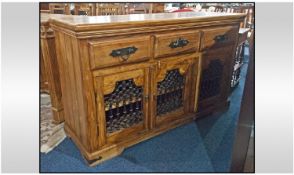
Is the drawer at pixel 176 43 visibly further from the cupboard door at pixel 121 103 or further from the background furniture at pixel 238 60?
the background furniture at pixel 238 60

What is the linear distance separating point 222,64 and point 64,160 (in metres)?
1.16

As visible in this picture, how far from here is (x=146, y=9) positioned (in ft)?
10.0

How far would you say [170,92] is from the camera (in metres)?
1.56

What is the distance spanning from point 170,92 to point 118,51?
50 cm

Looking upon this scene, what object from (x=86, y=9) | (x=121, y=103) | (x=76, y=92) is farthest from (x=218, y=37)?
(x=86, y=9)

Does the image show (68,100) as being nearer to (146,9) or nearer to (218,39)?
(218,39)

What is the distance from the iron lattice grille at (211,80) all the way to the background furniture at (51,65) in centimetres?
94

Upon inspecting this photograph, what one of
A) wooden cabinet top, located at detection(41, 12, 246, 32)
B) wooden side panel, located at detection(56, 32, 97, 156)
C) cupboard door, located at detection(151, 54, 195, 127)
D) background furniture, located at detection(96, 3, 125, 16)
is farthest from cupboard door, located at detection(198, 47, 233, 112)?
background furniture, located at detection(96, 3, 125, 16)

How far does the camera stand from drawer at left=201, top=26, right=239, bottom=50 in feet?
4.96

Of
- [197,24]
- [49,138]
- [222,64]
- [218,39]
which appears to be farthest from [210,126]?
[49,138]

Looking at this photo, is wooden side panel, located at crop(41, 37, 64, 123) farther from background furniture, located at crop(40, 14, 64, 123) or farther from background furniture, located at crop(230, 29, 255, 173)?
background furniture, located at crop(230, 29, 255, 173)

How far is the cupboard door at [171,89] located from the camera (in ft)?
4.69

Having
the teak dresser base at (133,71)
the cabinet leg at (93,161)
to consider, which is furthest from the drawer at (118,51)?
the cabinet leg at (93,161)

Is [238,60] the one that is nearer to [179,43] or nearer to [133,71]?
[179,43]
